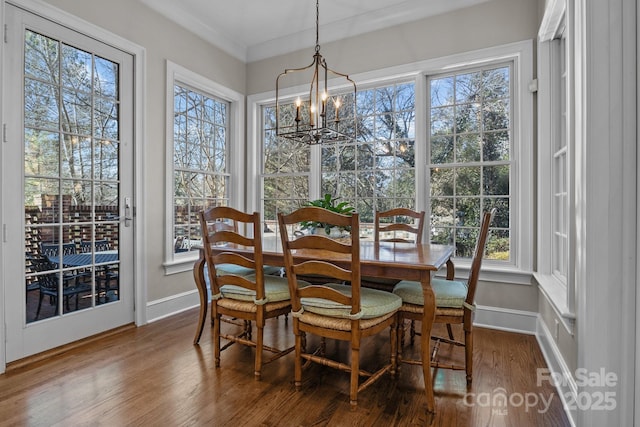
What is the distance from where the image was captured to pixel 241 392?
1932mm

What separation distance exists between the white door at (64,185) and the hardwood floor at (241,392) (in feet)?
1.12

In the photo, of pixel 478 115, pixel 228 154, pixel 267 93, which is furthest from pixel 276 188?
pixel 478 115

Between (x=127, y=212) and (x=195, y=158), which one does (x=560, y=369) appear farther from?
(x=195, y=158)

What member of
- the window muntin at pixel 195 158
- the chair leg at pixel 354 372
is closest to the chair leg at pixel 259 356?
the chair leg at pixel 354 372

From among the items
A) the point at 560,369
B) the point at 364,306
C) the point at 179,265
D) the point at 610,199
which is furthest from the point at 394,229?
the point at 179,265

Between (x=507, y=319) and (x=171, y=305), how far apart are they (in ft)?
10.2

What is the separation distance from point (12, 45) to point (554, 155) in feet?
12.8

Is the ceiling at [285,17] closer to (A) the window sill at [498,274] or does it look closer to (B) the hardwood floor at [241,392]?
(A) the window sill at [498,274]

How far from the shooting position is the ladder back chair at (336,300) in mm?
1770

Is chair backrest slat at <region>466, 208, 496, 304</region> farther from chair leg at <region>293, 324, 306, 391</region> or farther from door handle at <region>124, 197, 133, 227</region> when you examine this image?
door handle at <region>124, 197, 133, 227</region>

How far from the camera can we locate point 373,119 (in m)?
3.66

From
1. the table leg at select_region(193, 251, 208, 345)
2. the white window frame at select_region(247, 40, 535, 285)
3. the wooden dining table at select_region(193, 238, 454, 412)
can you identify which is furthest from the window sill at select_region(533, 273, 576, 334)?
the table leg at select_region(193, 251, 208, 345)

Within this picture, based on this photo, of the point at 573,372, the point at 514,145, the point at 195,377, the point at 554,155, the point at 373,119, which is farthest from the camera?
the point at 373,119

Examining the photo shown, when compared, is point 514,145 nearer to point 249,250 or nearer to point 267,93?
point 249,250
